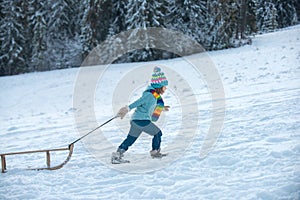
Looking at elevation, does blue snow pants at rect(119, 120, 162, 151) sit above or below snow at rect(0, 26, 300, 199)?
above

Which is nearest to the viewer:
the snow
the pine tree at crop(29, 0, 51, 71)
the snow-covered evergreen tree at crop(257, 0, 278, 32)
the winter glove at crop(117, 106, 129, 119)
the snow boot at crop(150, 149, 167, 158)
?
the snow

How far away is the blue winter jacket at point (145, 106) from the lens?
5848 mm

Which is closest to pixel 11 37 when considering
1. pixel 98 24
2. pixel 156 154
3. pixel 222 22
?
pixel 98 24

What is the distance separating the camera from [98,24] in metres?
30.0

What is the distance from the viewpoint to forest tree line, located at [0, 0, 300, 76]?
26281 millimetres

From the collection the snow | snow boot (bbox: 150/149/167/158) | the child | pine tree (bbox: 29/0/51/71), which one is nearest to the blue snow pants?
the child

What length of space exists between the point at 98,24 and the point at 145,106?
83.5ft

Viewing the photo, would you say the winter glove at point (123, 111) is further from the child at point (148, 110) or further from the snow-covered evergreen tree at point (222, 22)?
the snow-covered evergreen tree at point (222, 22)

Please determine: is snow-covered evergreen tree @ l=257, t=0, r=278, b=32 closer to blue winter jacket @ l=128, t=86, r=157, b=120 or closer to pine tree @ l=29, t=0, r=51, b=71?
pine tree @ l=29, t=0, r=51, b=71

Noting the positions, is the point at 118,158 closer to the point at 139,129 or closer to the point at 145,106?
the point at 139,129

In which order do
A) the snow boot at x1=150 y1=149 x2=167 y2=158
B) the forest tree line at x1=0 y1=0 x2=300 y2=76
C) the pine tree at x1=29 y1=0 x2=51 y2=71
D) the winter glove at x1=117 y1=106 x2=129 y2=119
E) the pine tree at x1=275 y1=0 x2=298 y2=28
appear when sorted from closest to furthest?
the winter glove at x1=117 y1=106 x2=129 y2=119 < the snow boot at x1=150 y1=149 x2=167 y2=158 < the forest tree line at x1=0 y1=0 x2=300 y2=76 < the pine tree at x1=29 y1=0 x2=51 y2=71 < the pine tree at x1=275 y1=0 x2=298 y2=28

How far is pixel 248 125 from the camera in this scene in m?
7.15

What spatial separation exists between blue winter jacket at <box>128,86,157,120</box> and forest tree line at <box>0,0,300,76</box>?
796 inches

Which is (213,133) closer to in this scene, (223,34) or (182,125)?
(182,125)
